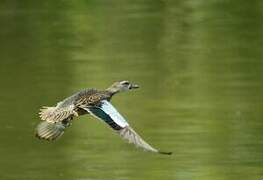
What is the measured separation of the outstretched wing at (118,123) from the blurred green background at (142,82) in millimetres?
2218

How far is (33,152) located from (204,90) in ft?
7.99

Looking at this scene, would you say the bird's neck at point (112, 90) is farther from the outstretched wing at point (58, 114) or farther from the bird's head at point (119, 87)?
the outstretched wing at point (58, 114)

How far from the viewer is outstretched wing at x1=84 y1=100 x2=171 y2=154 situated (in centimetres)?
633

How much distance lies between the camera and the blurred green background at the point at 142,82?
9.67 meters

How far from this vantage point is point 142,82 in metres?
12.8

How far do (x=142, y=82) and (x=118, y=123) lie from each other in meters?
6.16

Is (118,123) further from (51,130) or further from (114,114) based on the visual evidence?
(51,130)

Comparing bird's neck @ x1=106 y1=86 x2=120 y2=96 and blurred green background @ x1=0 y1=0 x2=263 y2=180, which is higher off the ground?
blurred green background @ x1=0 y1=0 x2=263 y2=180

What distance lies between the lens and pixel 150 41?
1594cm

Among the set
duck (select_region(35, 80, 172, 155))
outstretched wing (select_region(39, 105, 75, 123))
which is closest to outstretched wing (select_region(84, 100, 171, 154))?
duck (select_region(35, 80, 172, 155))

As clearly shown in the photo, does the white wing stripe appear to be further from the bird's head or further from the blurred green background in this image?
the blurred green background

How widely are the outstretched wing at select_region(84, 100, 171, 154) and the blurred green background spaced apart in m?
2.22

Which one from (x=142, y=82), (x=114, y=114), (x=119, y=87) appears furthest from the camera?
(x=142, y=82)

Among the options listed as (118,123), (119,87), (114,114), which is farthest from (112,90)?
(118,123)
